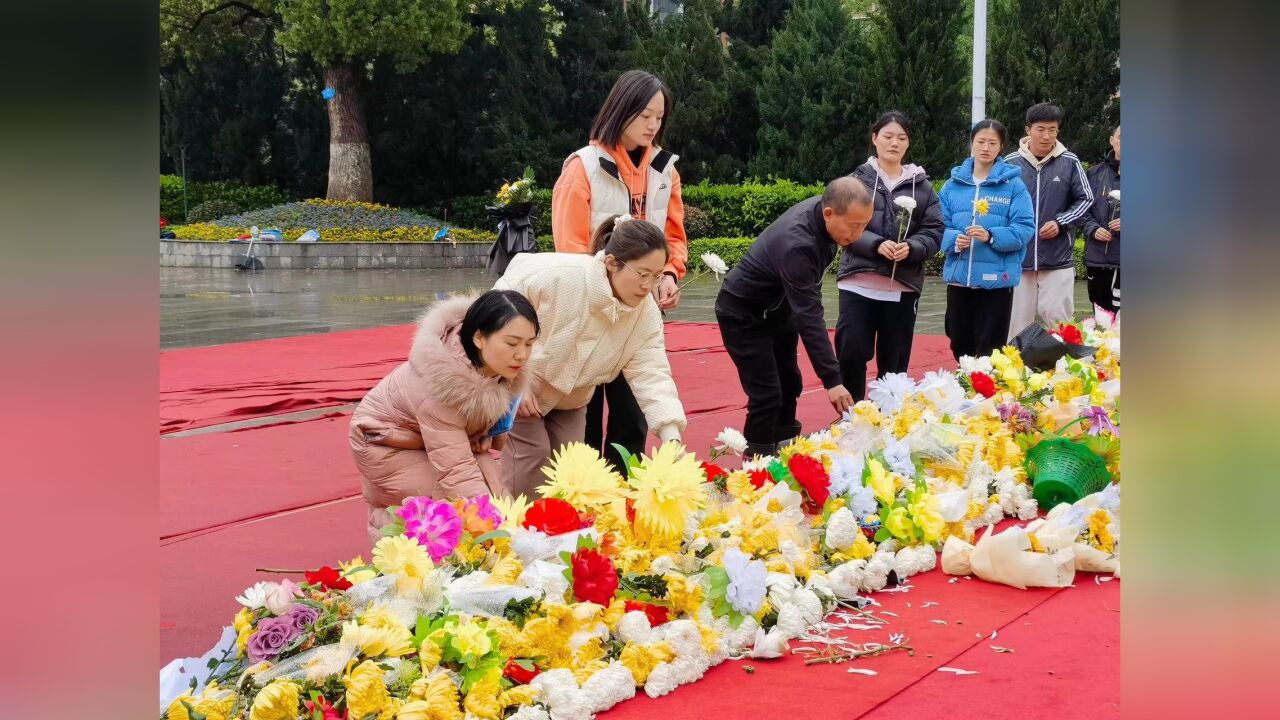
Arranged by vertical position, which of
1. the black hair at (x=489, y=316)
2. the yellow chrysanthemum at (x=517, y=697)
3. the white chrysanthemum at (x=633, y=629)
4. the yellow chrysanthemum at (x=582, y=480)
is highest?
the black hair at (x=489, y=316)

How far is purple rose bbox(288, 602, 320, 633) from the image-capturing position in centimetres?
237

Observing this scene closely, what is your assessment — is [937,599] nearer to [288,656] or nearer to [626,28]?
[288,656]

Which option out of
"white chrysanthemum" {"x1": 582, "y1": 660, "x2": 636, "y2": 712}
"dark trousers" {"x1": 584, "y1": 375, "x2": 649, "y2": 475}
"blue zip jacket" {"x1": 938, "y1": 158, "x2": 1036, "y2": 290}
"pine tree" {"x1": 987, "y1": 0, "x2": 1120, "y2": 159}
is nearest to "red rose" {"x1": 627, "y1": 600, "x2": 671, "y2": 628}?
"white chrysanthemum" {"x1": 582, "y1": 660, "x2": 636, "y2": 712}

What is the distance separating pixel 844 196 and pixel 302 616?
9.30 ft

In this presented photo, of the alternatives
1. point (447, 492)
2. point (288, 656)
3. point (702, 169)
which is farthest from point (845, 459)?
point (702, 169)

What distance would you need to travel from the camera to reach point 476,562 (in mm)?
2732

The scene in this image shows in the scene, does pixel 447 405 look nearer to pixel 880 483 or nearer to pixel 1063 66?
pixel 880 483

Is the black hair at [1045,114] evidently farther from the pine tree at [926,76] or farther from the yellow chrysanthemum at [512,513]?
the pine tree at [926,76]

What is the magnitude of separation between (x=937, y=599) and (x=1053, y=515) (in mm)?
647

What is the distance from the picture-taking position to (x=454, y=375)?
3410 mm

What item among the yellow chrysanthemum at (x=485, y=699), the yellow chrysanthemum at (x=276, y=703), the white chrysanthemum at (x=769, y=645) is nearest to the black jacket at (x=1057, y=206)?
the white chrysanthemum at (x=769, y=645)

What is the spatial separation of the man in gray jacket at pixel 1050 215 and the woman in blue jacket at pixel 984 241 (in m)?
0.45

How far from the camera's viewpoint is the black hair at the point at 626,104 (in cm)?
448
